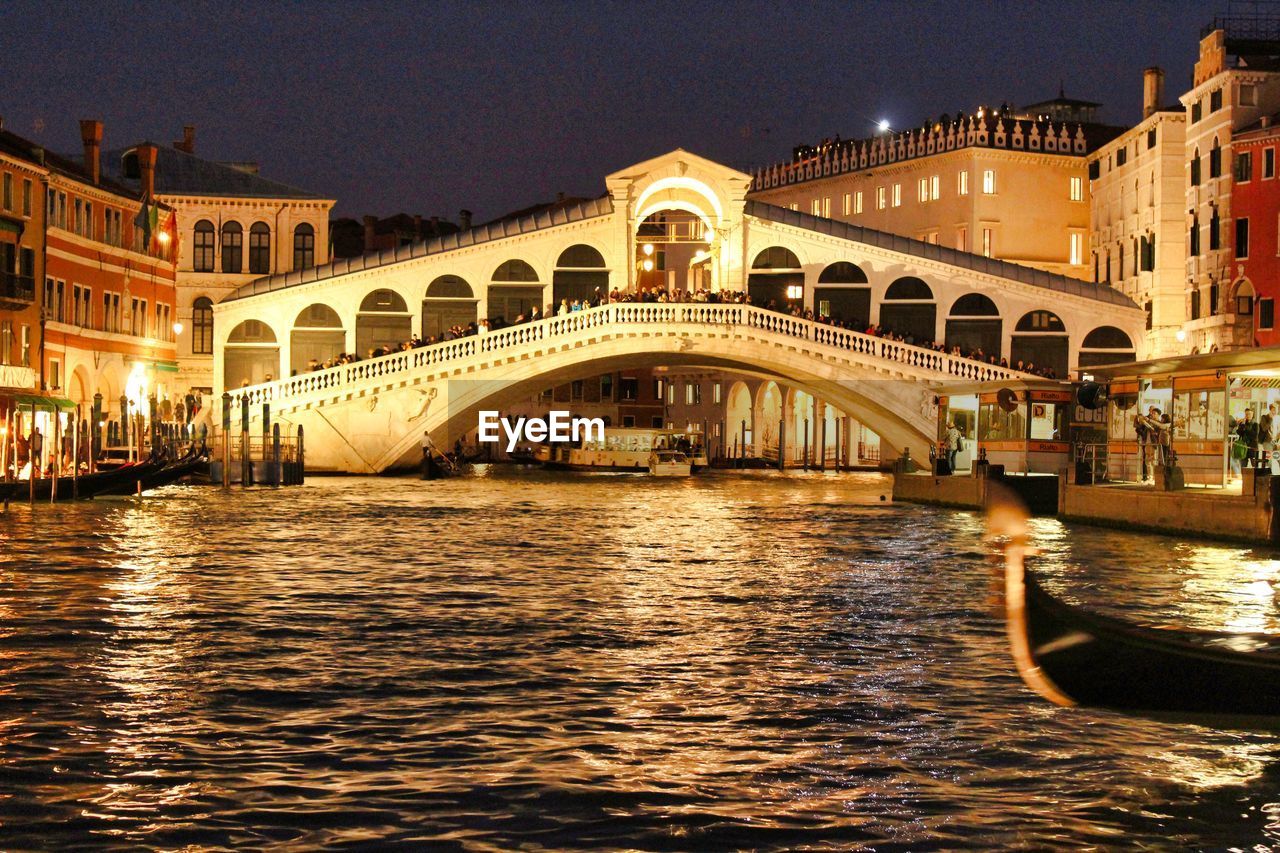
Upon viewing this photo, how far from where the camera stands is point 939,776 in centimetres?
891

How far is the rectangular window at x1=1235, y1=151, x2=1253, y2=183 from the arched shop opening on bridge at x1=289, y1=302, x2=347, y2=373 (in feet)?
79.0

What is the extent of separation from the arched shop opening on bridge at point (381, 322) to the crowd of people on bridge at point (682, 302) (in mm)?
1722

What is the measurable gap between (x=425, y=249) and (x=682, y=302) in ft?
28.4

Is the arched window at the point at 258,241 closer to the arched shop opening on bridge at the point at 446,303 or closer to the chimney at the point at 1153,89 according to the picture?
the arched shop opening on bridge at the point at 446,303

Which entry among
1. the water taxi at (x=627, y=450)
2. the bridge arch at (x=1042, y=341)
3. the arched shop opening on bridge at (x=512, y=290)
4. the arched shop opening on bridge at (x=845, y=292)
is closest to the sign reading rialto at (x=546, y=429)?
the water taxi at (x=627, y=450)

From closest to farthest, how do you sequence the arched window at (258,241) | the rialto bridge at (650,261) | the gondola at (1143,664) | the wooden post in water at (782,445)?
the gondola at (1143,664)
the rialto bridge at (650,261)
the arched window at (258,241)
the wooden post in water at (782,445)

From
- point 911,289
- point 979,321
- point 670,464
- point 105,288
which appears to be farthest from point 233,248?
point 979,321

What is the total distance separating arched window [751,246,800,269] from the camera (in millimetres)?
48969

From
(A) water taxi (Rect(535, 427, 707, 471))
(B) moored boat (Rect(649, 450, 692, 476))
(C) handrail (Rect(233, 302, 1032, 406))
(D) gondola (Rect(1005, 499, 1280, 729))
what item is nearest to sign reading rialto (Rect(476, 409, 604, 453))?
(A) water taxi (Rect(535, 427, 707, 471))

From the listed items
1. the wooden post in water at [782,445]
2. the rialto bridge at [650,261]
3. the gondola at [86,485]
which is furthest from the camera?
the wooden post in water at [782,445]

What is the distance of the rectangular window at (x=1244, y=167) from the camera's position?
141ft

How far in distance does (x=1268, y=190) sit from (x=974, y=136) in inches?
619

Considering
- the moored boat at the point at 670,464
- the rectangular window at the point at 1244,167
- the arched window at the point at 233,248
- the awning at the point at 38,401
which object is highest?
the rectangular window at the point at 1244,167

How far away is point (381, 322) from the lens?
48.9m
